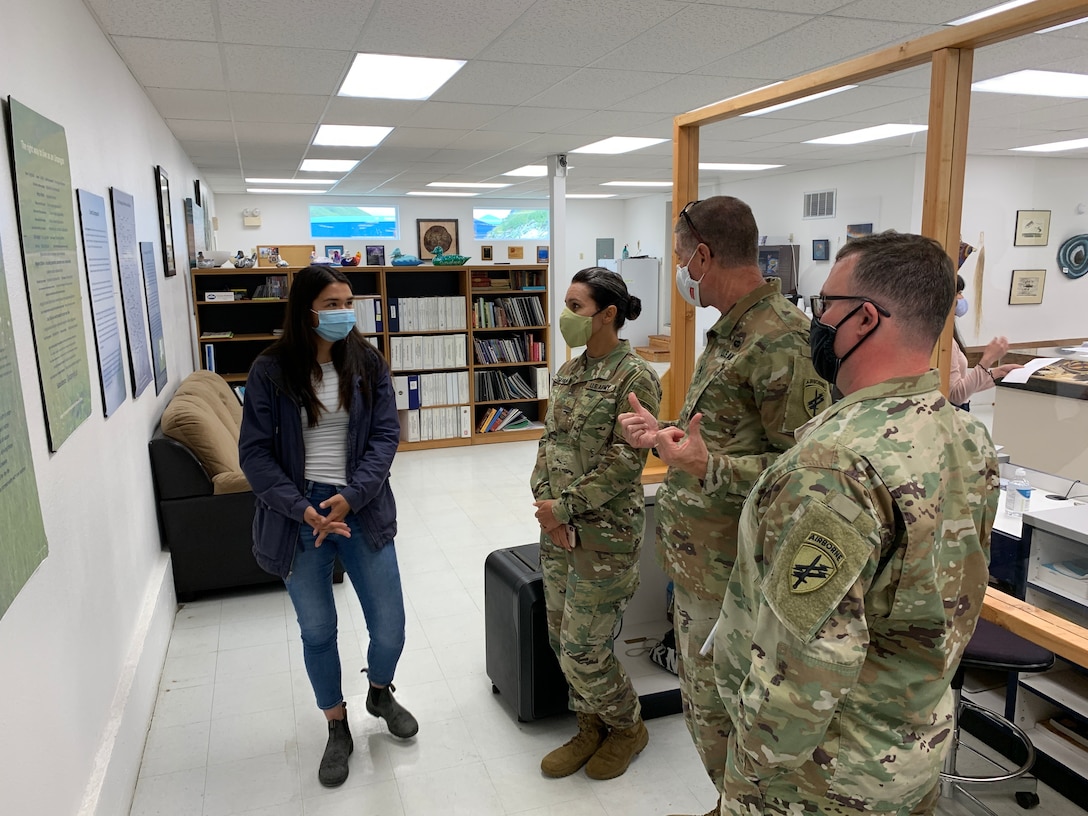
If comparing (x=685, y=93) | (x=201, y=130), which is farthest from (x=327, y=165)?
(x=685, y=93)

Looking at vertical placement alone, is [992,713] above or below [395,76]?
below

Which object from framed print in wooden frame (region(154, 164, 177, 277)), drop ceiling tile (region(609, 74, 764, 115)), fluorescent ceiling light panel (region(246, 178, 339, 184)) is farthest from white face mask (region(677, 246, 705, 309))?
fluorescent ceiling light panel (region(246, 178, 339, 184))

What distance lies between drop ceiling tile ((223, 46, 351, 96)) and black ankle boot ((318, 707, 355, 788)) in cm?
307

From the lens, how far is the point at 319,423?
2.28m

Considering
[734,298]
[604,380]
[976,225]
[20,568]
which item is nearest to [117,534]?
[20,568]

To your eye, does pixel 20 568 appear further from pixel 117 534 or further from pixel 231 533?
pixel 231 533

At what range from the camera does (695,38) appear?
3.52 metres

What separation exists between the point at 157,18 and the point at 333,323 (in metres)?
1.89

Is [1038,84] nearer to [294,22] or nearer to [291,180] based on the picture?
[294,22]

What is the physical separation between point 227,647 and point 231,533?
23.3 inches

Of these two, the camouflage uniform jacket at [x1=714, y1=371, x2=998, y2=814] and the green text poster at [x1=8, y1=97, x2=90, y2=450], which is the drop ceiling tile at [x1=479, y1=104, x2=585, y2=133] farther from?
the camouflage uniform jacket at [x1=714, y1=371, x2=998, y2=814]

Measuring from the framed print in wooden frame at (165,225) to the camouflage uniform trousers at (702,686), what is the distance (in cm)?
401

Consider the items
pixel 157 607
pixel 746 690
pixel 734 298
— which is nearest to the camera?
pixel 746 690

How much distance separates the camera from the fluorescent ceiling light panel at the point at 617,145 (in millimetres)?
6598
